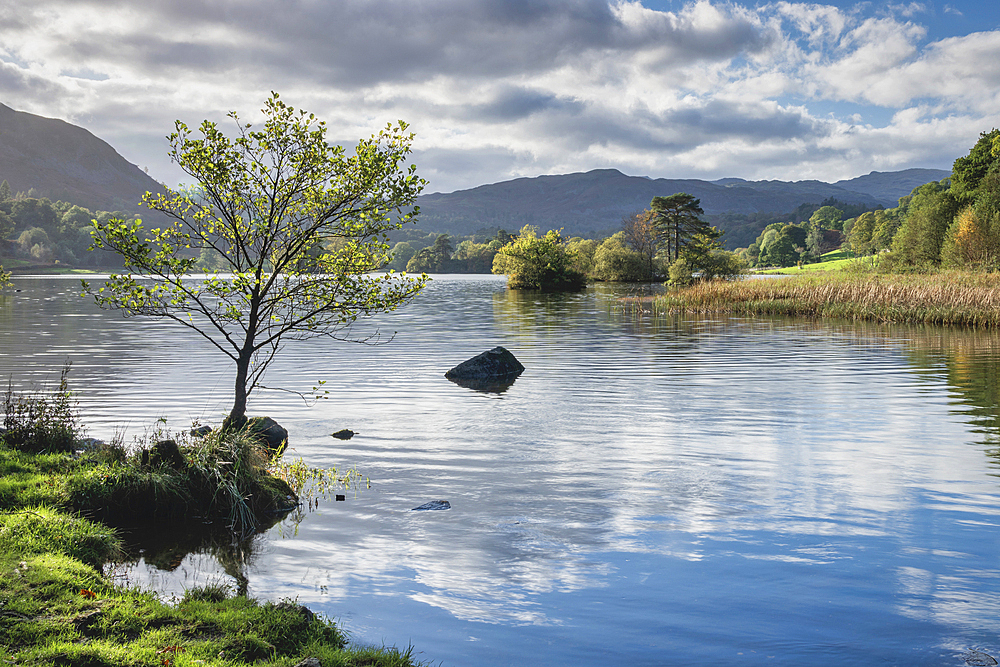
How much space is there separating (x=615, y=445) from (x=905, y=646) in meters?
8.42

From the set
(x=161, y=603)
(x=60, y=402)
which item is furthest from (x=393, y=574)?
(x=60, y=402)

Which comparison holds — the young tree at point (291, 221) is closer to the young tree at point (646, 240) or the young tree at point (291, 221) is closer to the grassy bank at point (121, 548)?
the grassy bank at point (121, 548)

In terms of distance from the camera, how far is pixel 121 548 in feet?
29.4

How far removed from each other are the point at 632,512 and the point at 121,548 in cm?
714

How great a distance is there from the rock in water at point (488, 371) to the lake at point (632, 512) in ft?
2.25

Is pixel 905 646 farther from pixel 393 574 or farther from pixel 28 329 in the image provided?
pixel 28 329

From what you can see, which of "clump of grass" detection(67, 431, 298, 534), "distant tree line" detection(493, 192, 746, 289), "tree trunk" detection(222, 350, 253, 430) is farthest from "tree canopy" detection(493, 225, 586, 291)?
"clump of grass" detection(67, 431, 298, 534)

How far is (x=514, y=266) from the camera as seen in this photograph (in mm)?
109312

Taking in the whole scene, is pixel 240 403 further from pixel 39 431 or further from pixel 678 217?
pixel 678 217

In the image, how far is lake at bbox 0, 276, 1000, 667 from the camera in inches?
283

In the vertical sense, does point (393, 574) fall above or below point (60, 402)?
below

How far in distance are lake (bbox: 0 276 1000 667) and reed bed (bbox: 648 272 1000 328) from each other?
1671cm

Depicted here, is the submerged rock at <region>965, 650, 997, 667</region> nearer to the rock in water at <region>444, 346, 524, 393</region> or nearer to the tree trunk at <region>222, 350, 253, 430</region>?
the tree trunk at <region>222, 350, 253, 430</region>

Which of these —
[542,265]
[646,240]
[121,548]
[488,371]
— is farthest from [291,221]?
[646,240]
